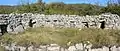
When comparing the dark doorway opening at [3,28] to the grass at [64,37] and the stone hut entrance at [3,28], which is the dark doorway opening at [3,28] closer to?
the stone hut entrance at [3,28]

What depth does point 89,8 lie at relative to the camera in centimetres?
1814

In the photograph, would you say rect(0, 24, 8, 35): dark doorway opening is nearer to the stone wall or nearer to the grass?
the stone wall

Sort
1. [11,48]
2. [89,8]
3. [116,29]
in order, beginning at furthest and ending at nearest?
[89,8]
[116,29]
[11,48]

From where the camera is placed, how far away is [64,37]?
13.4 m

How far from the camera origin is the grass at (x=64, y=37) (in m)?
12.9

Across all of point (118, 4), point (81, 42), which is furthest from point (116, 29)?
point (118, 4)

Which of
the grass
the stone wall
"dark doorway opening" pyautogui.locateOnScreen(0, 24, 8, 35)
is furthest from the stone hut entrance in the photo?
the grass

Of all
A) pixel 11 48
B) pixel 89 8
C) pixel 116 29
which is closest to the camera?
pixel 11 48

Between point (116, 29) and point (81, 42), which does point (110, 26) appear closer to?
point (116, 29)

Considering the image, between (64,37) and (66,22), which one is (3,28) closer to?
(66,22)

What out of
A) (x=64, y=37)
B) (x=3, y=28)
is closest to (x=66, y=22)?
(x=64, y=37)

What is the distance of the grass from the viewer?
12945 mm

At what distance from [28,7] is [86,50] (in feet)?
23.0

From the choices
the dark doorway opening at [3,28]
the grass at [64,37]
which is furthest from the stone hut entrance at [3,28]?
the grass at [64,37]
